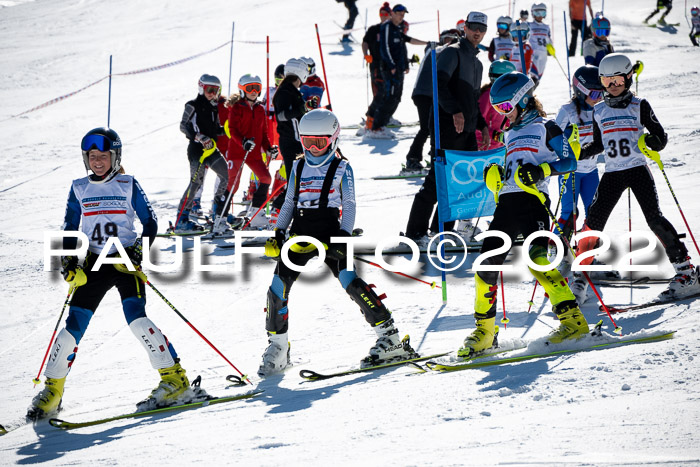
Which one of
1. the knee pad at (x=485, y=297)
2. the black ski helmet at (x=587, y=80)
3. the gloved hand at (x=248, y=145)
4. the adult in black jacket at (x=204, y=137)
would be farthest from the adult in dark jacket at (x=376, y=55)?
the knee pad at (x=485, y=297)

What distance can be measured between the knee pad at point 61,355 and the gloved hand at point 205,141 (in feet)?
18.6

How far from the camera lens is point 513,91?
6.31 meters

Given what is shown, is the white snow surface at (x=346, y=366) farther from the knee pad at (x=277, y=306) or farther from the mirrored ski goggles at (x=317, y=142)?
the mirrored ski goggles at (x=317, y=142)

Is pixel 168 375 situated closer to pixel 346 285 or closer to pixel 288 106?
pixel 346 285

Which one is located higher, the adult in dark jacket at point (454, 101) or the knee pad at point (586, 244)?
the adult in dark jacket at point (454, 101)

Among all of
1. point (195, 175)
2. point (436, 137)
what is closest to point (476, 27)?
point (436, 137)

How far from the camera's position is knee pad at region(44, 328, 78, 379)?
5.99 metres

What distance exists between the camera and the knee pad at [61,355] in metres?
5.99

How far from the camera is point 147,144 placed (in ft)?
59.2

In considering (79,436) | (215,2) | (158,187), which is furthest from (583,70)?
(215,2)

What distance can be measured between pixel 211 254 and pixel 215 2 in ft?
89.7

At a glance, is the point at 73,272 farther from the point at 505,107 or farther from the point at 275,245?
the point at 505,107

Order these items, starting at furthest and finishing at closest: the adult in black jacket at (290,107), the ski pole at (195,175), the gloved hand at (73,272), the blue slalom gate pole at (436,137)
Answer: the ski pole at (195,175) → the adult in black jacket at (290,107) → the blue slalom gate pole at (436,137) → the gloved hand at (73,272)

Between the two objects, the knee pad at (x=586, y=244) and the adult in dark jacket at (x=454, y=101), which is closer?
the knee pad at (x=586, y=244)
